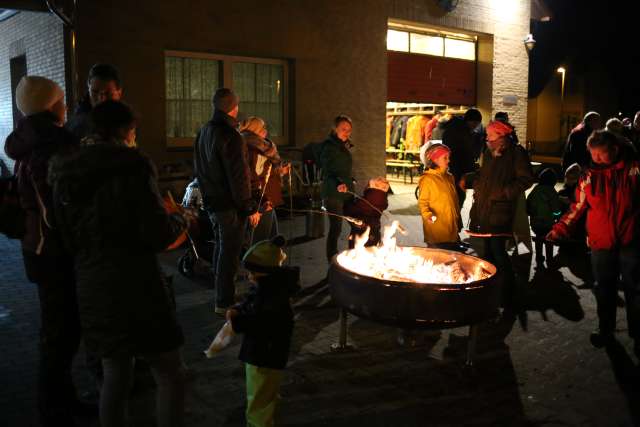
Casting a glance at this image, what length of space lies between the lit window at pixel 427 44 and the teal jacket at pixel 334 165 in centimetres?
961

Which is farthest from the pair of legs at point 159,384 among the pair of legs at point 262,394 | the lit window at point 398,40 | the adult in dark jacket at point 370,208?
the lit window at point 398,40

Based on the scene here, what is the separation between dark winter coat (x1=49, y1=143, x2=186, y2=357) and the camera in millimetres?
2902

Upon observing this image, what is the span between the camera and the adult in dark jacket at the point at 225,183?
5688mm

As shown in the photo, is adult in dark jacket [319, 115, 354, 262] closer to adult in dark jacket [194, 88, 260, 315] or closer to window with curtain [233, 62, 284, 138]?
adult in dark jacket [194, 88, 260, 315]

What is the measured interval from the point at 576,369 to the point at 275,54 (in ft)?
30.7

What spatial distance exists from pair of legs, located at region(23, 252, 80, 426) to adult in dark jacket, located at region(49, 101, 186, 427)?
570mm

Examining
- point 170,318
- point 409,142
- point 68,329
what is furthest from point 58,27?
point 409,142

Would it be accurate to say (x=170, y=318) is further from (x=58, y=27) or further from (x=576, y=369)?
(x=58, y=27)

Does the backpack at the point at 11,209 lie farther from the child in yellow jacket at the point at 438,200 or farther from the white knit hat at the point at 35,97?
the child in yellow jacket at the point at 438,200

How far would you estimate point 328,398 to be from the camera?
433 cm

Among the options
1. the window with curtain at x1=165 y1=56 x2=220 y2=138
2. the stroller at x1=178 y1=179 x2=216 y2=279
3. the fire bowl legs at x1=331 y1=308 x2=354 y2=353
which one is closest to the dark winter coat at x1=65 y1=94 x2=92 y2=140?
the fire bowl legs at x1=331 y1=308 x2=354 y2=353

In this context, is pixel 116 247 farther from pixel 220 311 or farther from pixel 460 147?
pixel 460 147

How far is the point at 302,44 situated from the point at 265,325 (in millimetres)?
10240

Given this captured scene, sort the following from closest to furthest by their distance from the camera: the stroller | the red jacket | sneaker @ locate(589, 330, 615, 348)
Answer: the red jacket, sneaker @ locate(589, 330, 615, 348), the stroller
